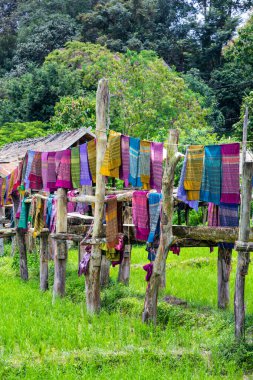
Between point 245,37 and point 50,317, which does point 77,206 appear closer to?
point 50,317

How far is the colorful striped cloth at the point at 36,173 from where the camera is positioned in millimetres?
10844

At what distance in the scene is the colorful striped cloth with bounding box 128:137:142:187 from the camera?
307 inches

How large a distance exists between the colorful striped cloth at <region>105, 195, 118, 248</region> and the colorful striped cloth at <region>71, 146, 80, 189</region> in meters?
1.07

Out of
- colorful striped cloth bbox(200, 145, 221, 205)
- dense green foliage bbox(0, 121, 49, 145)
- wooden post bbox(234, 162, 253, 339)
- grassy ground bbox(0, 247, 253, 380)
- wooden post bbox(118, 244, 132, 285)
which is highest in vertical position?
dense green foliage bbox(0, 121, 49, 145)

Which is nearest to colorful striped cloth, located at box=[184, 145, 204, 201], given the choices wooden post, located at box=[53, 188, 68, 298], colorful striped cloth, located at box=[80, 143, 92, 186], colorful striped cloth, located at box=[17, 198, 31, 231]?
colorful striped cloth, located at box=[80, 143, 92, 186]

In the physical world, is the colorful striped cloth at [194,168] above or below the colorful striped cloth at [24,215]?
above

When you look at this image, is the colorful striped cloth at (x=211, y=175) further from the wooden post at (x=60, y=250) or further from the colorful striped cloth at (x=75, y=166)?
the wooden post at (x=60, y=250)

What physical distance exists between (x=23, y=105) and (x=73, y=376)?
25011 mm

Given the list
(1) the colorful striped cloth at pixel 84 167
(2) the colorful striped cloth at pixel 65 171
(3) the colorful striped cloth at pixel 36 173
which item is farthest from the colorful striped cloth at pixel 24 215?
(1) the colorful striped cloth at pixel 84 167

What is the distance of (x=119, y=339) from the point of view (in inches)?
276

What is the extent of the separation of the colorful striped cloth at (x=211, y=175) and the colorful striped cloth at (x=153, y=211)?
2.90ft

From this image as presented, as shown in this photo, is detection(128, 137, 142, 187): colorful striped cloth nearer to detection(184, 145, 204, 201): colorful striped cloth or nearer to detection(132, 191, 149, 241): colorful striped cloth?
detection(132, 191, 149, 241): colorful striped cloth

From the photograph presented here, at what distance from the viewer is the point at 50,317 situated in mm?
8227

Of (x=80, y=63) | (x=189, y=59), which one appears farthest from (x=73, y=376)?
(x=189, y=59)
